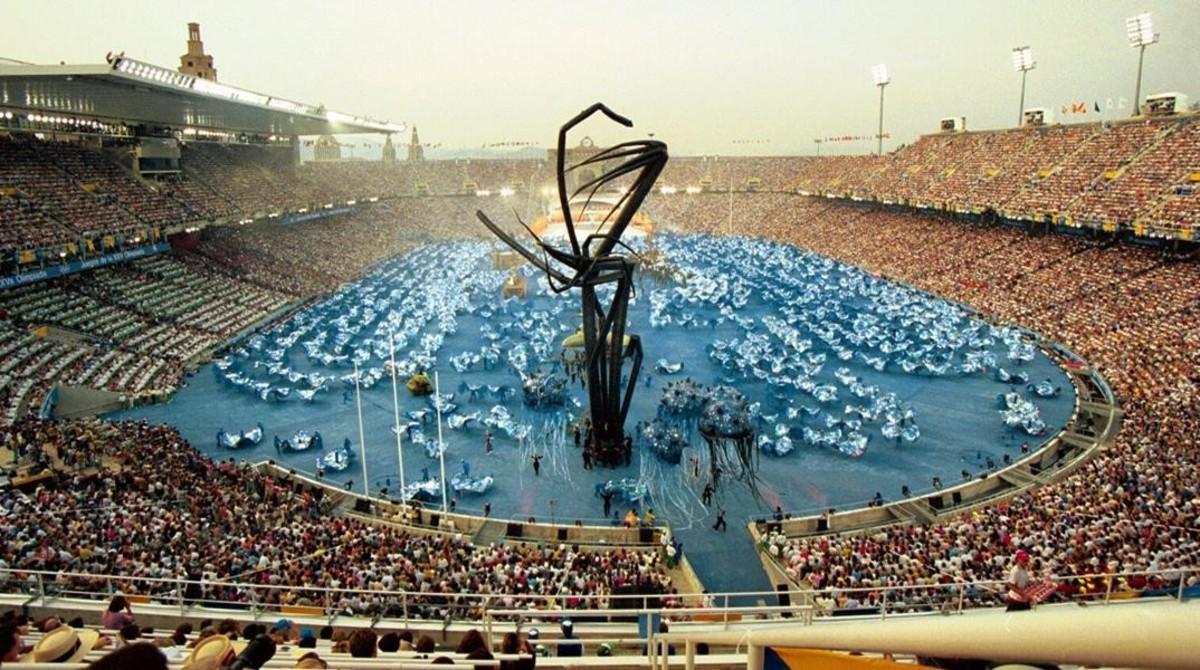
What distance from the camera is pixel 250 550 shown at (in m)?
16.8

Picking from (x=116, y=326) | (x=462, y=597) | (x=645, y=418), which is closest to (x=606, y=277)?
(x=645, y=418)

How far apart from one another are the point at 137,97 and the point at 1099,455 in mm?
57620

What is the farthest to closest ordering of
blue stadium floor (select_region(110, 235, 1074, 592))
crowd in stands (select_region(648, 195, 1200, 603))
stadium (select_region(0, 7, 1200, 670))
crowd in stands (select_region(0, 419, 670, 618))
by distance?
blue stadium floor (select_region(110, 235, 1074, 592))
crowd in stands (select_region(648, 195, 1200, 603))
crowd in stands (select_region(0, 419, 670, 618))
stadium (select_region(0, 7, 1200, 670))

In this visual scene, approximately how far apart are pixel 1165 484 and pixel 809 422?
12068 mm

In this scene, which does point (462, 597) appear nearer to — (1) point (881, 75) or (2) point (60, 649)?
(2) point (60, 649)

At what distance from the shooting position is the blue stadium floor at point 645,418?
2269 centimetres

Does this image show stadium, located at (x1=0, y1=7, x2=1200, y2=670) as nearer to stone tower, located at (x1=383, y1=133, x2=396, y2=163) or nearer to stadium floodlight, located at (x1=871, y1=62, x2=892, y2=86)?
stadium floodlight, located at (x1=871, y1=62, x2=892, y2=86)

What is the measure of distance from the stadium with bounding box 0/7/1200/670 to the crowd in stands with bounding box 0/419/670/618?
126 millimetres

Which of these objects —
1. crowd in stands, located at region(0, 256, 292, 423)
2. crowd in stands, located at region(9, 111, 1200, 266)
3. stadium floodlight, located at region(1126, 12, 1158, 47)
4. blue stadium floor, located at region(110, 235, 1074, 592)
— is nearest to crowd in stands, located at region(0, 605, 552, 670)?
blue stadium floor, located at region(110, 235, 1074, 592)

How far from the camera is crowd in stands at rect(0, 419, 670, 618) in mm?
14953

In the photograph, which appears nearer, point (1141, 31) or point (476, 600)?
point (476, 600)

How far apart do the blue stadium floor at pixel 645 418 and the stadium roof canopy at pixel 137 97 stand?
16.0 m

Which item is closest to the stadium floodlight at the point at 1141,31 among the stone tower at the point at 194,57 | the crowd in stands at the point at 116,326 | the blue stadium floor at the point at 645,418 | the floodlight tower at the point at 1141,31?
the floodlight tower at the point at 1141,31

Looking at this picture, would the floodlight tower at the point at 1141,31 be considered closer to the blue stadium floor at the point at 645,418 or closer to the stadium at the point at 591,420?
the stadium at the point at 591,420
